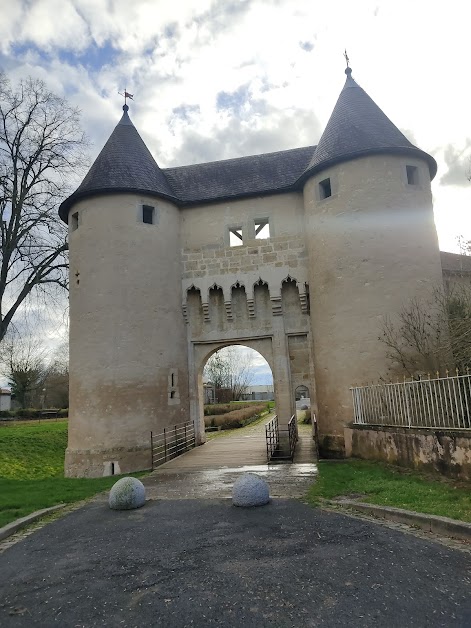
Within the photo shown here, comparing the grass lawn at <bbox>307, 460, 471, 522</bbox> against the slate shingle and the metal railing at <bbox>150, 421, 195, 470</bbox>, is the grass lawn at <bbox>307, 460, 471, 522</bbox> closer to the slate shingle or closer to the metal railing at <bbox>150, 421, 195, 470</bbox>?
the metal railing at <bbox>150, 421, 195, 470</bbox>

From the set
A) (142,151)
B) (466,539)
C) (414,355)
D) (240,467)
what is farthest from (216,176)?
(466,539)

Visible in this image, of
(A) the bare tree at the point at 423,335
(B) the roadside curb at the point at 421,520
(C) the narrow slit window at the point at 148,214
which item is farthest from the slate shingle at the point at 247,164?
(B) the roadside curb at the point at 421,520

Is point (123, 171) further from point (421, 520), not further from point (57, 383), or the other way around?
point (57, 383)

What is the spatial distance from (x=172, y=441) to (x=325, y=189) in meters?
9.87

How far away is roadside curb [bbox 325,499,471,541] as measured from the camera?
5.33m

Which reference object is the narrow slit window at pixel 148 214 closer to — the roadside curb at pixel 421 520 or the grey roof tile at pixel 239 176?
the grey roof tile at pixel 239 176

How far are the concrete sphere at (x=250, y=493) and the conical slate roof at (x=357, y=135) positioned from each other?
1072 cm

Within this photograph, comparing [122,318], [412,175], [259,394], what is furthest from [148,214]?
[259,394]

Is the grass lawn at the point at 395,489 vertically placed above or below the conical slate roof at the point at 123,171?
below

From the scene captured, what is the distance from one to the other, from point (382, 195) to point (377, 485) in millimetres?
9145

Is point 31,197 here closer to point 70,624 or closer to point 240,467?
point 240,467

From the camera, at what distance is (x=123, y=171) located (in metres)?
16.4

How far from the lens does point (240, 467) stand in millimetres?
11844

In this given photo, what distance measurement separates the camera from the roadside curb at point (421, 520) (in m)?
5.33
